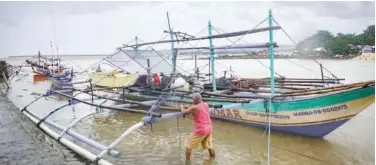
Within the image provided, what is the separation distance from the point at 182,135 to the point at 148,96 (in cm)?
Answer: 333

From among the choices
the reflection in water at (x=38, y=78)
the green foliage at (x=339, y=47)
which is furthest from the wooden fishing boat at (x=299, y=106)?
the green foliage at (x=339, y=47)

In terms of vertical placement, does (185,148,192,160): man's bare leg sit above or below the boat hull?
below

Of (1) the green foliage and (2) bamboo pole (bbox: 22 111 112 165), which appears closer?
(2) bamboo pole (bbox: 22 111 112 165)

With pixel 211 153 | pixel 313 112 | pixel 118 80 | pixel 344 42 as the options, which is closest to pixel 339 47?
pixel 344 42

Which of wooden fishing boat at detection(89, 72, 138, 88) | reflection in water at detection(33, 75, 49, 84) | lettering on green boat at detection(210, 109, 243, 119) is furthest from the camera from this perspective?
reflection in water at detection(33, 75, 49, 84)

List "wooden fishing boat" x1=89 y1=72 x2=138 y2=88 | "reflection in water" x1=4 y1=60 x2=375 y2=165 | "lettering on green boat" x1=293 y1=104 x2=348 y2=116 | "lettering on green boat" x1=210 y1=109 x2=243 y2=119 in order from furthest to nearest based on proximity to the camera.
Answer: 1. "wooden fishing boat" x1=89 y1=72 x2=138 y2=88
2. "lettering on green boat" x1=210 y1=109 x2=243 y2=119
3. "lettering on green boat" x1=293 y1=104 x2=348 y2=116
4. "reflection in water" x1=4 y1=60 x2=375 y2=165

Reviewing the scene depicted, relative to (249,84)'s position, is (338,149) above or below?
below

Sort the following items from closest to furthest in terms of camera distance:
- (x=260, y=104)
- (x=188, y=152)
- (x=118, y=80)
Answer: (x=188, y=152)
(x=260, y=104)
(x=118, y=80)

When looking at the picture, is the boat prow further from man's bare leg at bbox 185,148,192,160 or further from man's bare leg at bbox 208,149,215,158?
man's bare leg at bbox 185,148,192,160

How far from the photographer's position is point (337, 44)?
209 ft

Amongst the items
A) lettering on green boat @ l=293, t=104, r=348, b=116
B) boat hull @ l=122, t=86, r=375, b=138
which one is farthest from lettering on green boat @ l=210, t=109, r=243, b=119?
lettering on green boat @ l=293, t=104, r=348, b=116

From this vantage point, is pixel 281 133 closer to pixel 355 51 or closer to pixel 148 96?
pixel 148 96

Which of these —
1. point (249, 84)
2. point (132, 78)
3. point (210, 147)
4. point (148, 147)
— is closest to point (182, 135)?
point (148, 147)

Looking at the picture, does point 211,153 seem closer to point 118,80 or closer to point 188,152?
point 188,152
